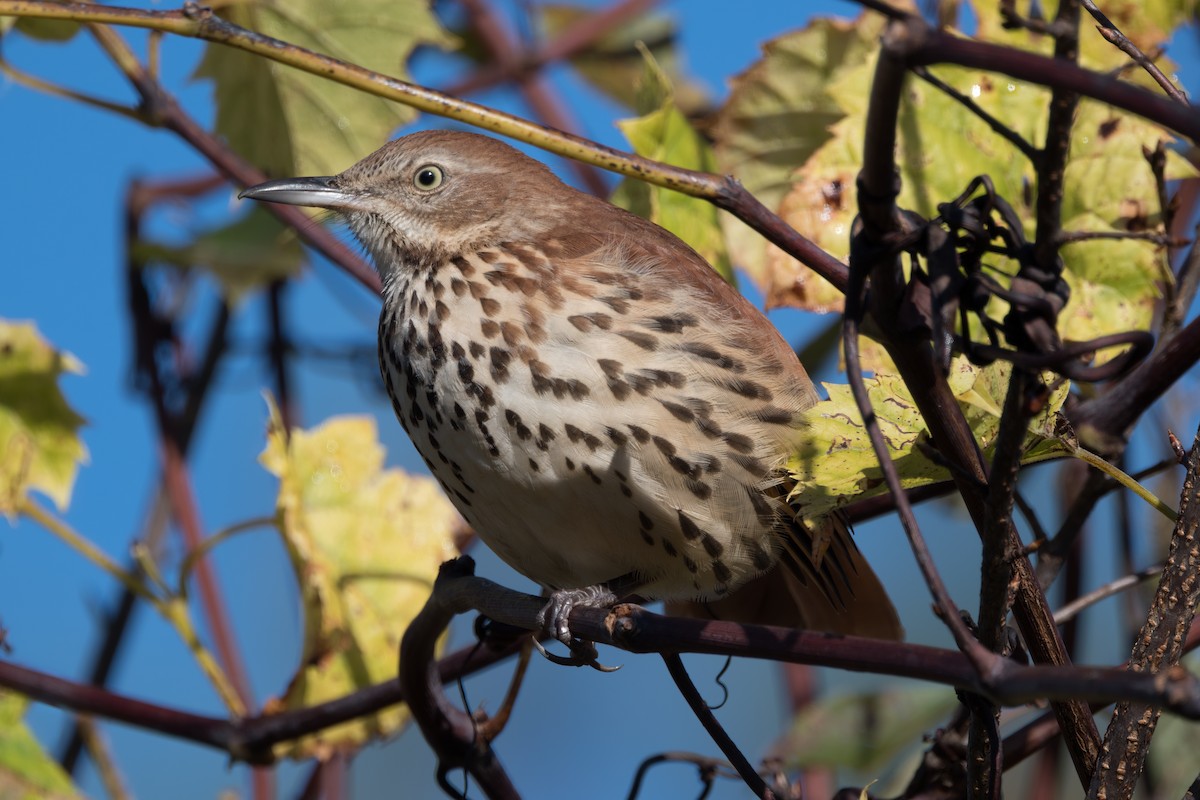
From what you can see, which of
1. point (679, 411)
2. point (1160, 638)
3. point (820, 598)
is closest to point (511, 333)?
point (679, 411)

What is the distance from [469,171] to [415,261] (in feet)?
0.94

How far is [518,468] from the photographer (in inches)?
91.0

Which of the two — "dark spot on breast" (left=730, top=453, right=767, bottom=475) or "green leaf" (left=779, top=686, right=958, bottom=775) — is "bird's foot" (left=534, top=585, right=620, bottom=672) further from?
"green leaf" (left=779, top=686, right=958, bottom=775)

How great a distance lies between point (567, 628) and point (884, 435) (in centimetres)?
59

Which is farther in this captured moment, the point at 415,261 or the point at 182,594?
the point at 415,261

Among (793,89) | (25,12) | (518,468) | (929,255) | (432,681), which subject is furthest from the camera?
(793,89)

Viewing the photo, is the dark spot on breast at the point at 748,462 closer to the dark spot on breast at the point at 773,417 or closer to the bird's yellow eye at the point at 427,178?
the dark spot on breast at the point at 773,417

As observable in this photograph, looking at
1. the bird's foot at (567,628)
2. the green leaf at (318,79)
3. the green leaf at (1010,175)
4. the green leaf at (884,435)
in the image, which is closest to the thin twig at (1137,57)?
the green leaf at (884,435)

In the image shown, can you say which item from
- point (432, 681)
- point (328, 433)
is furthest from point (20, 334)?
point (432, 681)

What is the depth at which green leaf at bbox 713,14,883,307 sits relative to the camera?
2.76 metres

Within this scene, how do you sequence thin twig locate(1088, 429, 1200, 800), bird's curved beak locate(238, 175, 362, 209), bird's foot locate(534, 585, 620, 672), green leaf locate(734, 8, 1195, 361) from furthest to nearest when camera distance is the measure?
1. bird's curved beak locate(238, 175, 362, 209)
2. green leaf locate(734, 8, 1195, 361)
3. bird's foot locate(534, 585, 620, 672)
4. thin twig locate(1088, 429, 1200, 800)

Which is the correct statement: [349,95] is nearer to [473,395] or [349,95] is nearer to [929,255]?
[473,395]

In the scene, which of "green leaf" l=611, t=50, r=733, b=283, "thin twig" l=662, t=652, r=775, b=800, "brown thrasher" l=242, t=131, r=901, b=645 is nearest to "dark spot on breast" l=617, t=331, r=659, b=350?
"brown thrasher" l=242, t=131, r=901, b=645

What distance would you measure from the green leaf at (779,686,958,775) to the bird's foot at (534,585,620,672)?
0.65 m
